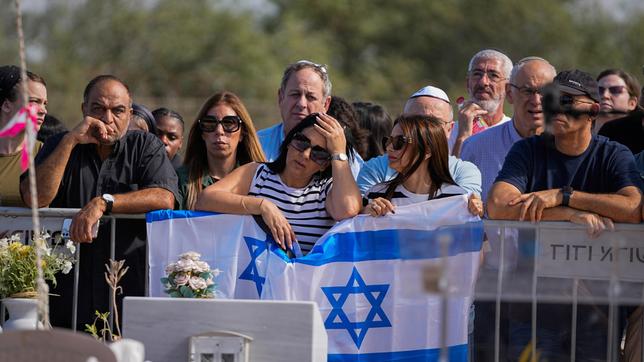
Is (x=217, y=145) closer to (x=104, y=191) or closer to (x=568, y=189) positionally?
(x=104, y=191)

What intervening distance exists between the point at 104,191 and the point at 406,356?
6.77ft

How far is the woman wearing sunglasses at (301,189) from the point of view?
280 inches

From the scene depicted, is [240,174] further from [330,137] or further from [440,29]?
[440,29]

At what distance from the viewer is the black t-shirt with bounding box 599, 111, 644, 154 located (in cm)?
851

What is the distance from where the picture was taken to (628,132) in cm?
858

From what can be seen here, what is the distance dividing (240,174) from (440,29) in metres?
40.9

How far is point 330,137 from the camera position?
7.17m

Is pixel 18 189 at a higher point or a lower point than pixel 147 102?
A: lower

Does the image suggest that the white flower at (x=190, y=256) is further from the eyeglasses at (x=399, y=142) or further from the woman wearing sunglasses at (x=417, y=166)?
the eyeglasses at (x=399, y=142)

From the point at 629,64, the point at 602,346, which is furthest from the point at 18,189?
the point at 629,64

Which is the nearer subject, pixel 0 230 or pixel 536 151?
pixel 536 151

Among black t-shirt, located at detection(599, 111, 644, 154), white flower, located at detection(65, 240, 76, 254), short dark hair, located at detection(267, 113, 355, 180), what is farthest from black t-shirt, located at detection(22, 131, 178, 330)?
black t-shirt, located at detection(599, 111, 644, 154)

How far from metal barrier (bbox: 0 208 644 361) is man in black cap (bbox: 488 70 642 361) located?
56 millimetres

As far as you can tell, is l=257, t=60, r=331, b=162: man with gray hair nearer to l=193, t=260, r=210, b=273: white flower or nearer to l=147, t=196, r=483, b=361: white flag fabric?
l=147, t=196, r=483, b=361: white flag fabric
